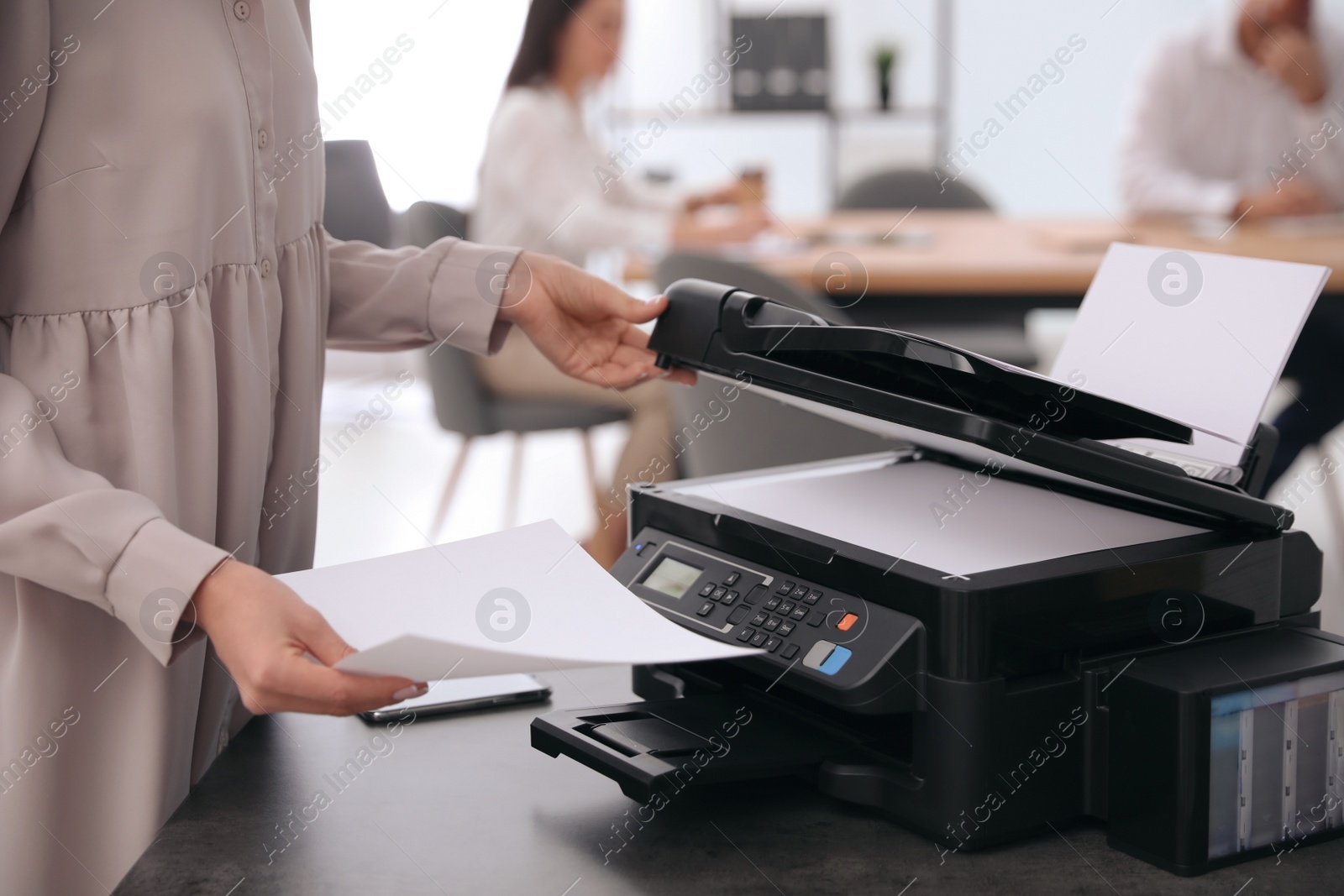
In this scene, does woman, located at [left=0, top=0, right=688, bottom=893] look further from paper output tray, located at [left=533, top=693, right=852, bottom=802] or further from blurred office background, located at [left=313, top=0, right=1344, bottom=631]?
blurred office background, located at [left=313, top=0, right=1344, bottom=631]

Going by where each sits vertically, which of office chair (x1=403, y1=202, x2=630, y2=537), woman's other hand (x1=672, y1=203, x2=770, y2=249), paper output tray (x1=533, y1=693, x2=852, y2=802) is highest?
woman's other hand (x1=672, y1=203, x2=770, y2=249)

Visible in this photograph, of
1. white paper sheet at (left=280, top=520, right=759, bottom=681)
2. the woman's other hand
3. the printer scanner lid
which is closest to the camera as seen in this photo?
white paper sheet at (left=280, top=520, right=759, bottom=681)

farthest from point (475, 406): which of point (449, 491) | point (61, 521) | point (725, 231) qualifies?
point (61, 521)

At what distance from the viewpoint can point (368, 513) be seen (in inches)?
141

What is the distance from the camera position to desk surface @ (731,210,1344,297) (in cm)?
242

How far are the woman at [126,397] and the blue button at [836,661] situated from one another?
281 mm

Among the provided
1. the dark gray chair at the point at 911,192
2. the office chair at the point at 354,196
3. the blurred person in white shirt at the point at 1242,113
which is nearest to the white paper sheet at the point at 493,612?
the office chair at the point at 354,196

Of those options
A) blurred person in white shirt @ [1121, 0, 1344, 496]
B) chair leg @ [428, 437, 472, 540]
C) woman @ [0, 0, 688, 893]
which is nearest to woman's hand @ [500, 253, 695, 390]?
woman @ [0, 0, 688, 893]

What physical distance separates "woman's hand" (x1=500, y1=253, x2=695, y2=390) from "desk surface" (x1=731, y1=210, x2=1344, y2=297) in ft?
4.78

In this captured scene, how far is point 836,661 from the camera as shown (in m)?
0.69

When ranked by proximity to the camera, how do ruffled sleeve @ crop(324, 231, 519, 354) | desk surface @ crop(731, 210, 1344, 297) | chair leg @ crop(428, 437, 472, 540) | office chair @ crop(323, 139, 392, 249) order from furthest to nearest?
chair leg @ crop(428, 437, 472, 540)
office chair @ crop(323, 139, 392, 249)
desk surface @ crop(731, 210, 1344, 297)
ruffled sleeve @ crop(324, 231, 519, 354)

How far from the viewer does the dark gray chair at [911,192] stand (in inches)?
142

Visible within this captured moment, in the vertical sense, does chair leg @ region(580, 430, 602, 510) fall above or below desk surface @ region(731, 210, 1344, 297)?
below

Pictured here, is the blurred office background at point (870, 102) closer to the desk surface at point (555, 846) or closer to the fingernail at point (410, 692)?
the desk surface at point (555, 846)
